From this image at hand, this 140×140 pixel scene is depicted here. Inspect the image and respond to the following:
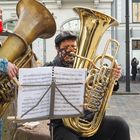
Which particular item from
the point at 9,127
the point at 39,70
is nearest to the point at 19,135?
the point at 9,127

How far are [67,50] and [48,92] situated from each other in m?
0.73

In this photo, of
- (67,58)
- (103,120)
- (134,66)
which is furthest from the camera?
(134,66)

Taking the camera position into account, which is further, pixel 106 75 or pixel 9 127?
pixel 9 127

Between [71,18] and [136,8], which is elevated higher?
[136,8]

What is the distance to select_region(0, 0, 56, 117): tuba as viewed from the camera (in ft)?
10.7

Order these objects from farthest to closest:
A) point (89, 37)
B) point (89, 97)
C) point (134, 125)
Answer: point (134, 125)
point (89, 37)
point (89, 97)

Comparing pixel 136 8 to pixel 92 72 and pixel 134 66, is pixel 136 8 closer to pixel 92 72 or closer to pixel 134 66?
pixel 134 66

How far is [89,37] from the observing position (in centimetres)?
386

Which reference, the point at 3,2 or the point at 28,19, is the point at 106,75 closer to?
the point at 28,19

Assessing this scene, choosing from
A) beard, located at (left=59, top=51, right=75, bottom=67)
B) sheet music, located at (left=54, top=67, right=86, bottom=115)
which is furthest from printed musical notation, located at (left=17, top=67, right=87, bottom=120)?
beard, located at (left=59, top=51, right=75, bottom=67)

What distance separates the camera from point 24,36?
3.37 meters

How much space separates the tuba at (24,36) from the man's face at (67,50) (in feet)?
0.92

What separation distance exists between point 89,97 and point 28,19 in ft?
2.52

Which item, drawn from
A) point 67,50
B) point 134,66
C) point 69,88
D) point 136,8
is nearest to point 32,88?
point 69,88
